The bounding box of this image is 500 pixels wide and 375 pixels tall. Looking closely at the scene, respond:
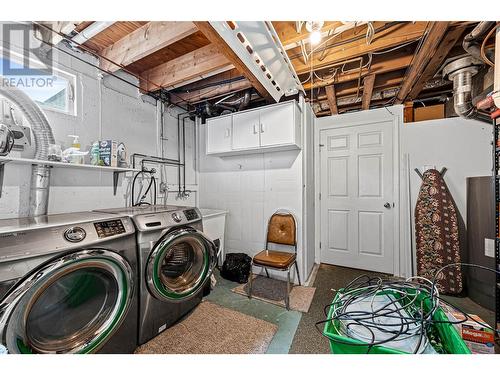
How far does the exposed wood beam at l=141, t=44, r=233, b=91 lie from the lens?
6.22 feet

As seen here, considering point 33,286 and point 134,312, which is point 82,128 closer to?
point 33,286

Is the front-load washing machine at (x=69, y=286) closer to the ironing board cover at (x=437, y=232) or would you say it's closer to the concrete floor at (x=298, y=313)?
the concrete floor at (x=298, y=313)

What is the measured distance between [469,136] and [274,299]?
117 inches

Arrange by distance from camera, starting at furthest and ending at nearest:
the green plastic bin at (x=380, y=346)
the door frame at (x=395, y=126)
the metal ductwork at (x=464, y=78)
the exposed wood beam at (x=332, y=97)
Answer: the door frame at (x=395, y=126)
the exposed wood beam at (x=332, y=97)
the metal ductwork at (x=464, y=78)
the green plastic bin at (x=380, y=346)

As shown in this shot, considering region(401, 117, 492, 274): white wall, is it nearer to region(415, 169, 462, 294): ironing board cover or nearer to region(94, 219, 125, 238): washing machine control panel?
region(415, 169, 462, 294): ironing board cover

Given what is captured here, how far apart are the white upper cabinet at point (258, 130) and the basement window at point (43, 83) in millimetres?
1438

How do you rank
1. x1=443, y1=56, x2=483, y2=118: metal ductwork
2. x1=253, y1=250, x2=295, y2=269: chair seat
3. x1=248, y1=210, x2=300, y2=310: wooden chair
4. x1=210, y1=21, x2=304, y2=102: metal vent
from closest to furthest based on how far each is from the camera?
x1=210, y1=21, x2=304, y2=102: metal vent → x1=443, y1=56, x2=483, y2=118: metal ductwork → x1=253, y1=250, x2=295, y2=269: chair seat → x1=248, y1=210, x2=300, y2=310: wooden chair

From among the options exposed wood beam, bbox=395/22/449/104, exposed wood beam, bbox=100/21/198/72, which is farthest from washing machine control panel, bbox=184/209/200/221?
exposed wood beam, bbox=395/22/449/104

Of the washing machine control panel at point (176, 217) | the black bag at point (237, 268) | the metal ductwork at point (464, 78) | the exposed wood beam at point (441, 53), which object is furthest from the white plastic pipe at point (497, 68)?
the black bag at point (237, 268)

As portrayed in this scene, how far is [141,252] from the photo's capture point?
142 cm

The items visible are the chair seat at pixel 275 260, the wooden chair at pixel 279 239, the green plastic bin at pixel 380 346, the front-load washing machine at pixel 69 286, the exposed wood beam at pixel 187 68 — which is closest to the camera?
the green plastic bin at pixel 380 346

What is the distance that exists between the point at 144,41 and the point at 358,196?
10.1 feet

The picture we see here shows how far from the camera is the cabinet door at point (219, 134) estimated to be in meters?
2.60

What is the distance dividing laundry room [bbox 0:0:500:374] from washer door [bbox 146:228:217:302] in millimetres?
18
